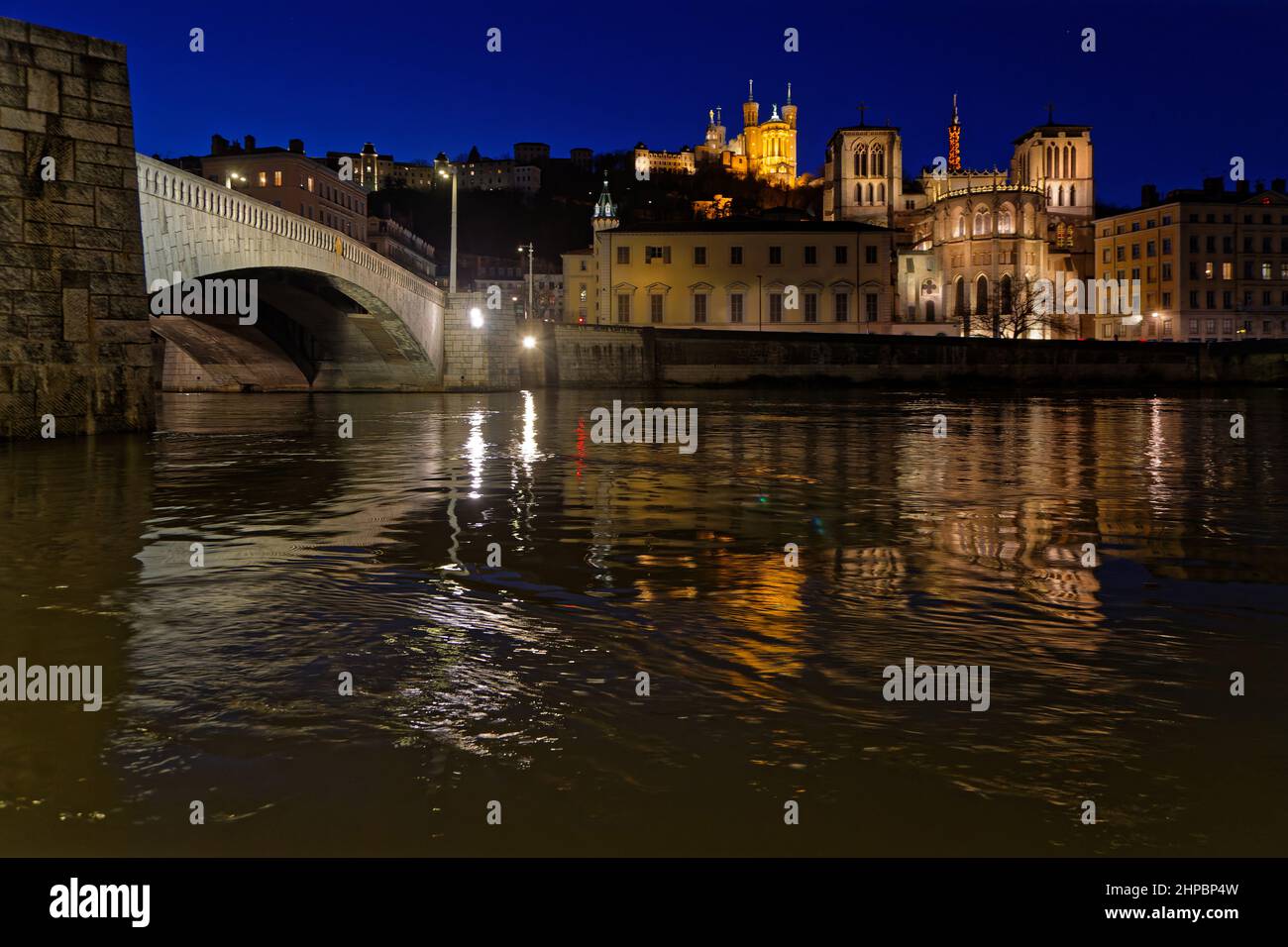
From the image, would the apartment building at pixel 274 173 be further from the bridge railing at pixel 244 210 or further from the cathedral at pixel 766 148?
the cathedral at pixel 766 148

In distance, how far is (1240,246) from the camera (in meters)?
98.1

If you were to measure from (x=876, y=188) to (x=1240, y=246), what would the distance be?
34179 millimetres

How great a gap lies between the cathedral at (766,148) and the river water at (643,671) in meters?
159

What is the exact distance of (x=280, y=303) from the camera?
149ft

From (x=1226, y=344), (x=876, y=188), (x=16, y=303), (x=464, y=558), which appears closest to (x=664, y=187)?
(x=876, y=188)

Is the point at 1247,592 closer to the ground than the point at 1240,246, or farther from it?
closer to the ground

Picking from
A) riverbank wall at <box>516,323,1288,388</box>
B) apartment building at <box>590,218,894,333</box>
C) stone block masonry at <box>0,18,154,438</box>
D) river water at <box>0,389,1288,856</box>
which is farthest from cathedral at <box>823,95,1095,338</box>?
river water at <box>0,389,1288,856</box>

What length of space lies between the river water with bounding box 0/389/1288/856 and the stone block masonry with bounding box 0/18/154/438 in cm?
874

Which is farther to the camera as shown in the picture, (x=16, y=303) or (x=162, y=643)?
(x=16, y=303)

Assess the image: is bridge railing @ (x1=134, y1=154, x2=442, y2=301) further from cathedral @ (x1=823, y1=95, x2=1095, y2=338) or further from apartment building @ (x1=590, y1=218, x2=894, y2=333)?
cathedral @ (x1=823, y1=95, x2=1095, y2=338)

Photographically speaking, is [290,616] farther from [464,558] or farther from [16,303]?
[16,303]

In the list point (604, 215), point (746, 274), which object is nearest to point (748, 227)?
point (746, 274)

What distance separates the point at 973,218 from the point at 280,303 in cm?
6816
